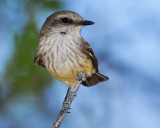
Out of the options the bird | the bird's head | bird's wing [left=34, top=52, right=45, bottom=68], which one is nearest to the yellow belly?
the bird

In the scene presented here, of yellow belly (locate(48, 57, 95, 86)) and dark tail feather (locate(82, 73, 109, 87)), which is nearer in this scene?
yellow belly (locate(48, 57, 95, 86))

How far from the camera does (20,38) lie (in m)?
5.86

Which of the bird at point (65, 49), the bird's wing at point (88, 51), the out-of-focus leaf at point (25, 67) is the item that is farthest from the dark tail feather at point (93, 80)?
the out-of-focus leaf at point (25, 67)

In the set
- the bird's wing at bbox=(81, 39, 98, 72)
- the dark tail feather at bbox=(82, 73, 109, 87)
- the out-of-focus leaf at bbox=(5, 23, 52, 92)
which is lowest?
the out-of-focus leaf at bbox=(5, 23, 52, 92)

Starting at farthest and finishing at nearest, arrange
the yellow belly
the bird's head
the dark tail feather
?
the dark tail feather, the bird's head, the yellow belly

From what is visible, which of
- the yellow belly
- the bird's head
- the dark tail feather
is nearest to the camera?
the yellow belly

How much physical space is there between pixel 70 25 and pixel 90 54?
0.45m

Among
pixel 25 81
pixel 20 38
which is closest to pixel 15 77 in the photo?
pixel 25 81

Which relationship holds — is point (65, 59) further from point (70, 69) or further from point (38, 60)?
point (38, 60)

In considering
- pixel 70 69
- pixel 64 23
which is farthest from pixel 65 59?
pixel 64 23

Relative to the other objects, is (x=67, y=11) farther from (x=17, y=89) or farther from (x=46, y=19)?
(x=17, y=89)

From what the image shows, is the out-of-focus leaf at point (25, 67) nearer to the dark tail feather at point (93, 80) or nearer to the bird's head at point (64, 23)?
the bird's head at point (64, 23)

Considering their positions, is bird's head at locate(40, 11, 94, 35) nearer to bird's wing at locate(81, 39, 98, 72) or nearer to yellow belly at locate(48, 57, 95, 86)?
bird's wing at locate(81, 39, 98, 72)

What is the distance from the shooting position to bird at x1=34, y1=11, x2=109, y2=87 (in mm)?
5648
